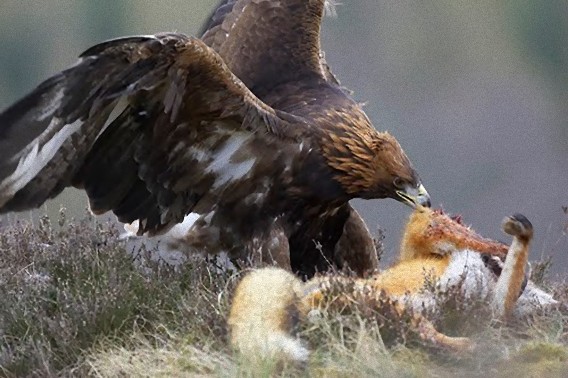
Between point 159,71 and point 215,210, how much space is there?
0.95m

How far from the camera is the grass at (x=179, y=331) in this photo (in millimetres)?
4898

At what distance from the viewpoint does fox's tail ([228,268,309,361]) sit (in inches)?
196

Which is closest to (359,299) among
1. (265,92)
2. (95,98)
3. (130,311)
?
(130,311)

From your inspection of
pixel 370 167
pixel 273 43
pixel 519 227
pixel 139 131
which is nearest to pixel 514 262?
pixel 519 227

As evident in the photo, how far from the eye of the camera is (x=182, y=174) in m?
6.46

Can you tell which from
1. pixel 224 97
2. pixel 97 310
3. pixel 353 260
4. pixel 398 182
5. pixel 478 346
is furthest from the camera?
pixel 353 260

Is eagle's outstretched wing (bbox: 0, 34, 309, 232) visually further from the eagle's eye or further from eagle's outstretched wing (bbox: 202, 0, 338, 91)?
eagle's outstretched wing (bbox: 202, 0, 338, 91)

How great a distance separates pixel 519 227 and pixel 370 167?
1126 mm

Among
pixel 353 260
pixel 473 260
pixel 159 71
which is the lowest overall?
pixel 353 260

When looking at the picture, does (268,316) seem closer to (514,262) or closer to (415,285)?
(415,285)

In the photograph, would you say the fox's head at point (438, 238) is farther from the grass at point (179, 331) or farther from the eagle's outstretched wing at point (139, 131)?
the eagle's outstretched wing at point (139, 131)

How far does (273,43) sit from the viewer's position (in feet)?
24.0

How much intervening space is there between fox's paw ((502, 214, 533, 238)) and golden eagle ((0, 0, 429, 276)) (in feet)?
2.82

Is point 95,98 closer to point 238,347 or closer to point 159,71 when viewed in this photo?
point 159,71
